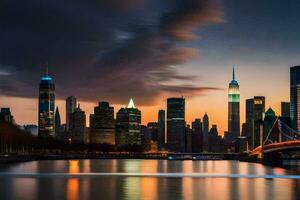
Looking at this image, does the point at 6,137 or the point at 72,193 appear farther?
the point at 6,137

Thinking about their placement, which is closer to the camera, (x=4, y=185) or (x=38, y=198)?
(x=38, y=198)

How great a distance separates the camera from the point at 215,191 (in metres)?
56.5

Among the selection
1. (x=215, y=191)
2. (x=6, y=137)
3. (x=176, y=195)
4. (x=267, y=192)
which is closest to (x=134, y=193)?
(x=176, y=195)

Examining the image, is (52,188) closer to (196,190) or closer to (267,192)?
(196,190)

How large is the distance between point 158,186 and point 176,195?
10.9m

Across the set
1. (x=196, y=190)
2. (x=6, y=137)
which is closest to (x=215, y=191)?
(x=196, y=190)

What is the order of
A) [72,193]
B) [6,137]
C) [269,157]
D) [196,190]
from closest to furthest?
[72,193], [196,190], [269,157], [6,137]

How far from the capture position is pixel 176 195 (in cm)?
5200

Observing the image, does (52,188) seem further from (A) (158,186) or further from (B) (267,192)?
(B) (267,192)

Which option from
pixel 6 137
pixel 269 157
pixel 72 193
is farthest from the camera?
pixel 6 137

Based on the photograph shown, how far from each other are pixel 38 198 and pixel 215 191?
1576 centimetres

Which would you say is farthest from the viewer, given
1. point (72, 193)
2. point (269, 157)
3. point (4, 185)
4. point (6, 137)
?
point (6, 137)

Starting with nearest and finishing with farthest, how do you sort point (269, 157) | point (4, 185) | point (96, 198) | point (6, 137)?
point (96, 198), point (4, 185), point (269, 157), point (6, 137)

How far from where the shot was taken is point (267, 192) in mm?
56438
